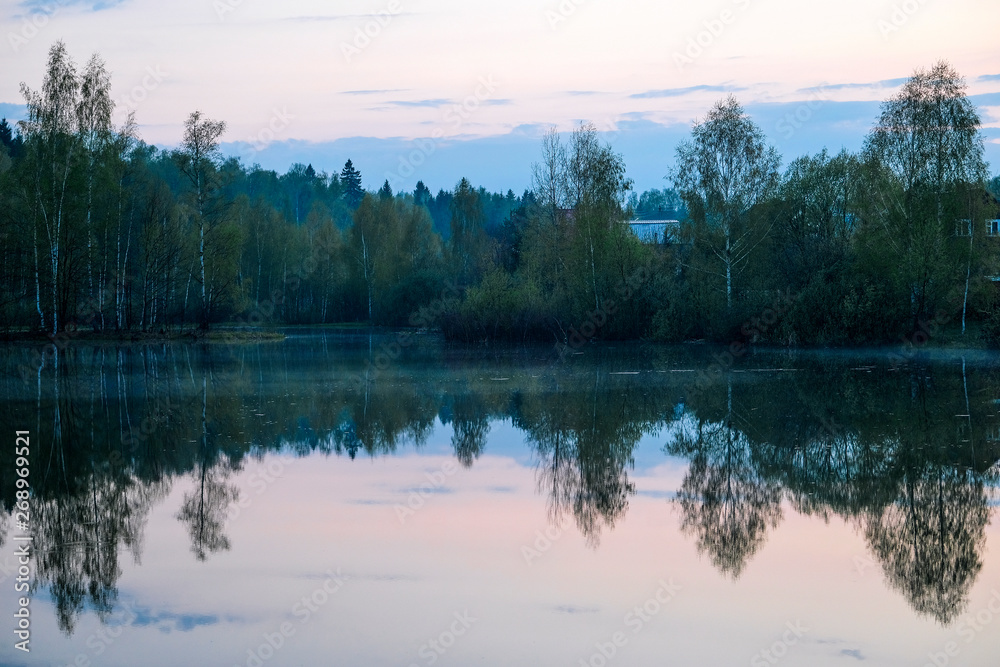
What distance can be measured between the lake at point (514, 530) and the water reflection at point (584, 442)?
7cm

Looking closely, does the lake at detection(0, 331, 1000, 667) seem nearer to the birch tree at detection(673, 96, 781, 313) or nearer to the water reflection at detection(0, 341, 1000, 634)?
the water reflection at detection(0, 341, 1000, 634)

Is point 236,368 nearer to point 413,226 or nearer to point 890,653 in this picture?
point 890,653

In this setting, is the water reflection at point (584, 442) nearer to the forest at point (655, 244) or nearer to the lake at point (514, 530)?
the lake at point (514, 530)

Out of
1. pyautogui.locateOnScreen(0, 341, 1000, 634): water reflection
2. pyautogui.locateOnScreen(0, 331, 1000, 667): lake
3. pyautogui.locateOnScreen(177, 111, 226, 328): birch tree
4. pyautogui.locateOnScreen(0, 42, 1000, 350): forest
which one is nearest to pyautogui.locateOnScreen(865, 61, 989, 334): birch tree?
pyautogui.locateOnScreen(0, 42, 1000, 350): forest

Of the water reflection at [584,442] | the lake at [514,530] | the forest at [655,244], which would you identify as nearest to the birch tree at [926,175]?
the forest at [655,244]

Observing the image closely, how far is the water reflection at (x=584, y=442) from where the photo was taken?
31.9ft

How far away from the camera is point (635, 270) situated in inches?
1813

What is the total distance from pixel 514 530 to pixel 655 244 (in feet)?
141

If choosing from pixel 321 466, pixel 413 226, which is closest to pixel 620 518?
pixel 321 466

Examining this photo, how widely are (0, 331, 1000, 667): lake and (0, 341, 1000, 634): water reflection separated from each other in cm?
7

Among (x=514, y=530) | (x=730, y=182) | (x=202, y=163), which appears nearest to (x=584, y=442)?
(x=514, y=530)

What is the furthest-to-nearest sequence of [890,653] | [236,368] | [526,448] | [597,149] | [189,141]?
[597,149] < [189,141] < [236,368] < [526,448] < [890,653]

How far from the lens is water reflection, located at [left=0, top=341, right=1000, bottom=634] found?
9719 mm

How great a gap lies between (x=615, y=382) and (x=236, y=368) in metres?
13.3
